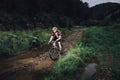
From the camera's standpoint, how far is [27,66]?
57.7ft

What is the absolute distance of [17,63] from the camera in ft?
60.5

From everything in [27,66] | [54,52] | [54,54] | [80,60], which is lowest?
[27,66]

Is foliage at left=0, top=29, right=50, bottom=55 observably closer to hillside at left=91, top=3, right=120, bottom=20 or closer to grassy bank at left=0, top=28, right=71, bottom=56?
grassy bank at left=0, top=28, right=71, bottom=56

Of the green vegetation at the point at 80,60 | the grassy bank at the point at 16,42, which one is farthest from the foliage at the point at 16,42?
the green vegetation at the point at 80,60

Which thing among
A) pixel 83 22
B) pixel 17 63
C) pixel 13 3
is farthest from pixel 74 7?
pixel 17 63

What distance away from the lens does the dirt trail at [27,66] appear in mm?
15703

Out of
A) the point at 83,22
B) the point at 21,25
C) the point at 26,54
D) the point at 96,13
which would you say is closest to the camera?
the point at 26,54

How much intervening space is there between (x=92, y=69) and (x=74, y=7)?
42488 mm

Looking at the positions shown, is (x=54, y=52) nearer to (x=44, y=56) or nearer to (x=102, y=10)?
(x=44, y=56)

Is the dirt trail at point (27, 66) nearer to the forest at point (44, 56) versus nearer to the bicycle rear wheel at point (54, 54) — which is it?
the forest at point (44, 56)

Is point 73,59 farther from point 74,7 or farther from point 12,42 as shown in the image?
point 74,7

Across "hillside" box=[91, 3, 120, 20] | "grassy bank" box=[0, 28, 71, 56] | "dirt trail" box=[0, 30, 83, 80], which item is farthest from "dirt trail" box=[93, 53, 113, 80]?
"hillside" box=[91, 3, 120, 20]

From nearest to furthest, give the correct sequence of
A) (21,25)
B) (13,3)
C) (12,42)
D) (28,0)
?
(12,42), (21,25), (13,3), (28,0)

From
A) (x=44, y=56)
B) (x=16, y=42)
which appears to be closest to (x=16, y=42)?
(x=16, y=42)
